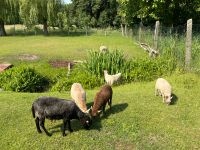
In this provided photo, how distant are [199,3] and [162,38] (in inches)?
249

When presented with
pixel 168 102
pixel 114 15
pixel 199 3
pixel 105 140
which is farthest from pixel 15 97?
pixel 114 15

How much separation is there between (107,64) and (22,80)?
318cm

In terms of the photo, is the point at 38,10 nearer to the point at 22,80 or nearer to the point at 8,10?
the point at 8,10

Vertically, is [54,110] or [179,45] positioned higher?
[179,45]

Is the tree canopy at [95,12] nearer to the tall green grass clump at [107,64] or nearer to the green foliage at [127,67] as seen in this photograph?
the green foliage at [127,67]

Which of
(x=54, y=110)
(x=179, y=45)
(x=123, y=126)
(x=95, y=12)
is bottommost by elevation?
(x=123, y=126)

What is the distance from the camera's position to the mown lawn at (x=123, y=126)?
7242mm

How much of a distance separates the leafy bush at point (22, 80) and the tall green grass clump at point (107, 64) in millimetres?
1955

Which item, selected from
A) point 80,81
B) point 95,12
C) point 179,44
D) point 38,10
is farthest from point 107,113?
point 95,12

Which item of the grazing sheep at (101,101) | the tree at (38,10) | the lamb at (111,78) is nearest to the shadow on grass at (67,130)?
the grazing sheep at (101,101)

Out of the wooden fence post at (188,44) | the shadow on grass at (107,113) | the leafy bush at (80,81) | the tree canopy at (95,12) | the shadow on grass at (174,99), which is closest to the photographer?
the shadow on grass at (107,113)

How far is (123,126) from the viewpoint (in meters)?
7.96

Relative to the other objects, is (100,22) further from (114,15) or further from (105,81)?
(105,81)

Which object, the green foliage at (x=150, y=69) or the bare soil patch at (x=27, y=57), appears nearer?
the green foliage at (x=150, y=69)
